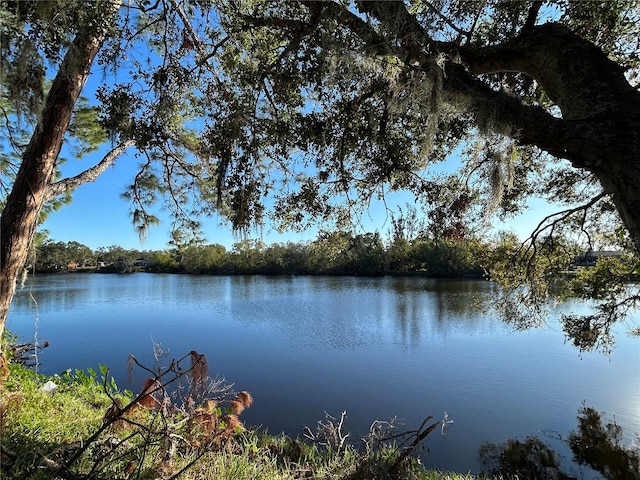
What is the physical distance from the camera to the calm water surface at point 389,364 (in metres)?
6.48

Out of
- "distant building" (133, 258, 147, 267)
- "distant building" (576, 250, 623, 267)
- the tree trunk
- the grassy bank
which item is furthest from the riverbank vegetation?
"distant building" (133, 258, 147, 267)

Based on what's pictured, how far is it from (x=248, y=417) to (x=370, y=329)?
894 centimetres

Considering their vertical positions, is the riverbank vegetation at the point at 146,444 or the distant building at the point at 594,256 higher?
the distant building at the point at 594,256

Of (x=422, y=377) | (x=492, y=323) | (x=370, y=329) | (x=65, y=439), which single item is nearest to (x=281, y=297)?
(x=370, y=329)

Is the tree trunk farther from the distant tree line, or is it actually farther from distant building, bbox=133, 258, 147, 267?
distant building, bbox=133, 258, 147, 267

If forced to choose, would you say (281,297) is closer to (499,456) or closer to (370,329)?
(370,329)

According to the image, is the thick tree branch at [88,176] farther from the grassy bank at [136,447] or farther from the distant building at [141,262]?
the distant building at [141,262]

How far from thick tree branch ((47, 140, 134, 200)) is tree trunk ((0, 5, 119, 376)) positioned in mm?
256

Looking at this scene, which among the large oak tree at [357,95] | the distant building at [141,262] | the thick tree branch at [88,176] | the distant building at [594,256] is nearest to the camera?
the large oak tree at [357,95]

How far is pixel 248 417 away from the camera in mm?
6293

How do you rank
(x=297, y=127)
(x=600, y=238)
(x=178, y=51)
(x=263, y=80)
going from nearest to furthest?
1. (x=263, y=80)
2. (x=297, y=127)
3. (x=178, y=51)
4. (x=600, y=238)

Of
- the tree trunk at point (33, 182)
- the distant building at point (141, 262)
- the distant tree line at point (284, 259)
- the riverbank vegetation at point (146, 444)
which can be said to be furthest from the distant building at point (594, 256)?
the distant building at point (141, 262)

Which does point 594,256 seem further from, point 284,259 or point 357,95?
point 284,259

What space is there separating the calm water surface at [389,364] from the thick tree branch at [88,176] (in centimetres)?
146
